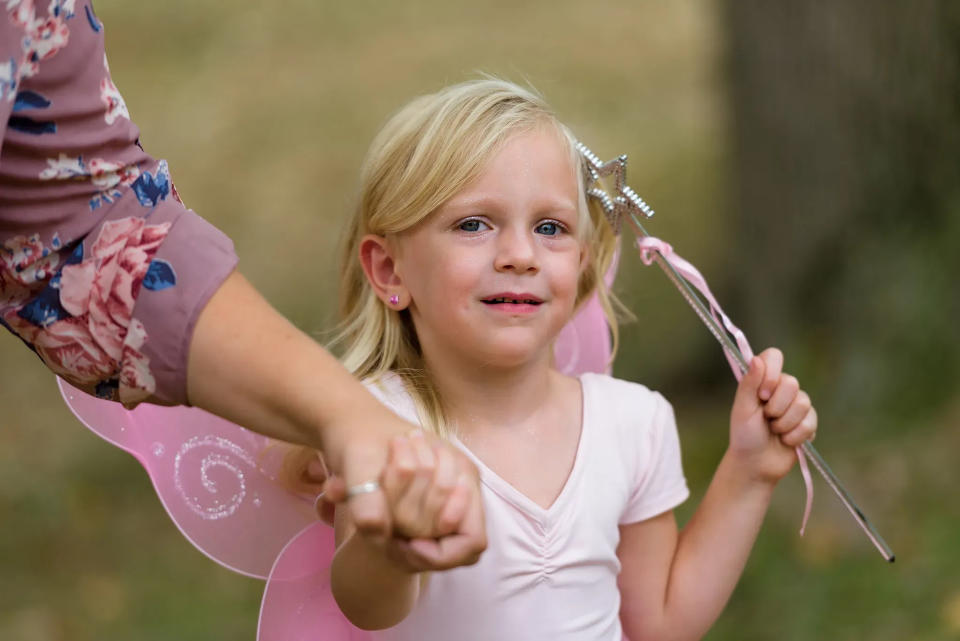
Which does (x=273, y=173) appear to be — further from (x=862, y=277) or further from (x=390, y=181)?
(x=390, y=181)

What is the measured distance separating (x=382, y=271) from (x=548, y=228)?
30 cm

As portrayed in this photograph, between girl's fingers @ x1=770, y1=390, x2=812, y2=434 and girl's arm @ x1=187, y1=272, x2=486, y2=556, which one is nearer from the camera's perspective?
girl's arm @ x1=187, y1=272, x2=486, y2=556

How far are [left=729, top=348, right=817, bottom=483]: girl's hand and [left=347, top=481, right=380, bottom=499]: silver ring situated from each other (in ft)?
3.41

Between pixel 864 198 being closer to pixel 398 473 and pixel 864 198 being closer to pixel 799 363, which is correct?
pixel 799 363

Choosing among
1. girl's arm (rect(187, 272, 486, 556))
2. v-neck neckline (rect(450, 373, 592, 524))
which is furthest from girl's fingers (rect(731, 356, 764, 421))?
→ girl's arm (rect(187, 272, 486, 556))

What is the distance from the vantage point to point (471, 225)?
6.48ft

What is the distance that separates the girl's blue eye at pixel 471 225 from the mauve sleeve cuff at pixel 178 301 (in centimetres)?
67

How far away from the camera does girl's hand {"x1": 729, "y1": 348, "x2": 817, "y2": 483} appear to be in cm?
208

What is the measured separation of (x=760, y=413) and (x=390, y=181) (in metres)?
0.72

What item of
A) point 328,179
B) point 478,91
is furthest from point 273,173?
point 478,91

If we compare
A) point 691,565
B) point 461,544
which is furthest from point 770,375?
point 461,544

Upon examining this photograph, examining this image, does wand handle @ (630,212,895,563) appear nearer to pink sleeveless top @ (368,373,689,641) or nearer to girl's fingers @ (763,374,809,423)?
girl's fingers @ (763,374,809,423)

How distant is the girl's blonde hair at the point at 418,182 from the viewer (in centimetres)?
198

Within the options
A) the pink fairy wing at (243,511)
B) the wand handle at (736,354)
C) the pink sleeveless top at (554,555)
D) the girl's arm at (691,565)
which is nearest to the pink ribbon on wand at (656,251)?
the wand handle at (736,354)
